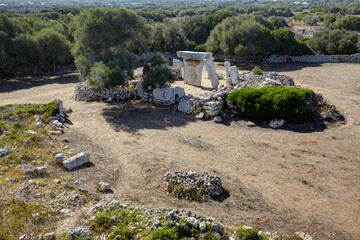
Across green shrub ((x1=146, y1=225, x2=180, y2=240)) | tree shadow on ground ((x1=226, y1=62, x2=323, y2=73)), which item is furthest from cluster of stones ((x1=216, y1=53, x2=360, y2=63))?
green shrub ((x1=146, y1=225, x2=180, y2=240))

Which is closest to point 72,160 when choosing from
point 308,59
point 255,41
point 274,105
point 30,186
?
point 30,186

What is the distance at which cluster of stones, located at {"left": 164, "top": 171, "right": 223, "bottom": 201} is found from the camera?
877 centimetres

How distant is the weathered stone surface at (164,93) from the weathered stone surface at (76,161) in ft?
27.2

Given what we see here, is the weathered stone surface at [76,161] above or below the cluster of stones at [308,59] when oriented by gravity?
below

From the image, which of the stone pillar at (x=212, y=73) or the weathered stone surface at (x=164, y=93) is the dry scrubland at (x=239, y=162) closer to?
the weathered stone surface at (x=164, y=93)

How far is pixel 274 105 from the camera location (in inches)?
575

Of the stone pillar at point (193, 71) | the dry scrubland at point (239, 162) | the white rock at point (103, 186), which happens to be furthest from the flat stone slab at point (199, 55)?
the white rock at point (103, 186)

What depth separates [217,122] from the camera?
609 inches

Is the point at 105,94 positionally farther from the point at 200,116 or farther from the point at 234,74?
the point at 234,74

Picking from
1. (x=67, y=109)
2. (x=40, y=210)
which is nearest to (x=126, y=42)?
(x=67, y=109)

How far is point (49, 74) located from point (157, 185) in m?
24.0

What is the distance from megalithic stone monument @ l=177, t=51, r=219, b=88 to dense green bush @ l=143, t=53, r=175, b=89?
11.6 ft

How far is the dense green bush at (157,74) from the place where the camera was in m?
17.8

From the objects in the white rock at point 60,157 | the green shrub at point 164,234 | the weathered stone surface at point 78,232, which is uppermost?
the green shrub at point 164,234
